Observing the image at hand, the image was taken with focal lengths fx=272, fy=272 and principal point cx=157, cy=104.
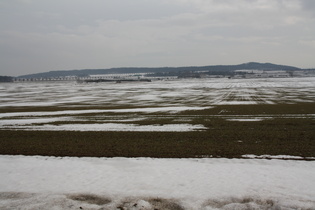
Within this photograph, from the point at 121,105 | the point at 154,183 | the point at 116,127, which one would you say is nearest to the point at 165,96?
the point at 121,105

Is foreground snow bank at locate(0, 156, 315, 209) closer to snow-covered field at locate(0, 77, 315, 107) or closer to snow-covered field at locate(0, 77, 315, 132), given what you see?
snow-covered field at locate(0, 77, 315, 132)

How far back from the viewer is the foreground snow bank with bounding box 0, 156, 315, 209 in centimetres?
925

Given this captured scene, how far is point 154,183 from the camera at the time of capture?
431 inches

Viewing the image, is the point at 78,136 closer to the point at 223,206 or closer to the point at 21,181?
the point at 21,181

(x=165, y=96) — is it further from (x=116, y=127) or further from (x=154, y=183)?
(x=154, y=183)

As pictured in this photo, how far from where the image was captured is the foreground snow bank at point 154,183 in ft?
30.3

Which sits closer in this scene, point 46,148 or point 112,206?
point 112,206

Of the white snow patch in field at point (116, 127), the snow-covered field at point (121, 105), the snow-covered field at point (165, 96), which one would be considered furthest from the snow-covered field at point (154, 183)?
the snow-covered field at point (165, 96)

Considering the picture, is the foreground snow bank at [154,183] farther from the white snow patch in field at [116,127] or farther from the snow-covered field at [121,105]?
the snow-covered field at [121,105]

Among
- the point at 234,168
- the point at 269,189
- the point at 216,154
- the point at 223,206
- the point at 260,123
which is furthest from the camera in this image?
the point at 260,123

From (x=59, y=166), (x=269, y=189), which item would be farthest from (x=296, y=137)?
(x=59, y=166)

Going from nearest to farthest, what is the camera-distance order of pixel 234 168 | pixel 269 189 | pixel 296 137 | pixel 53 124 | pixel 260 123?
1. pixel 269 189
2. pixel 234 168
3. pixel 296 137
4. pixel 260 123
5. pixel 53 124

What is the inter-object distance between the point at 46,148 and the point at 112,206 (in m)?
9.12

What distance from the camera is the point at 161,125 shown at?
24344 mm
